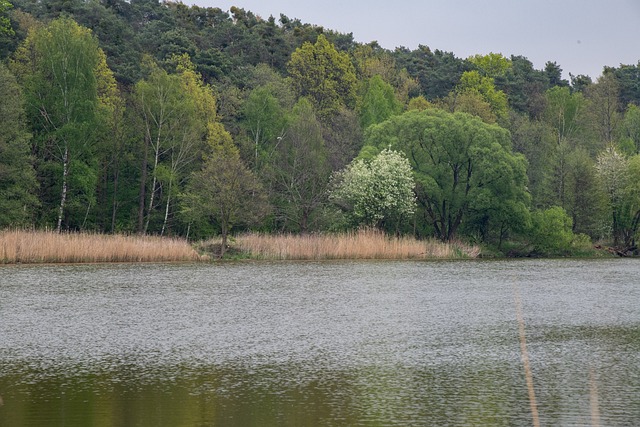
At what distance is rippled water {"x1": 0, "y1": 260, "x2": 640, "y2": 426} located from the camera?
46.6ft

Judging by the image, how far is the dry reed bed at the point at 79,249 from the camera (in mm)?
46969

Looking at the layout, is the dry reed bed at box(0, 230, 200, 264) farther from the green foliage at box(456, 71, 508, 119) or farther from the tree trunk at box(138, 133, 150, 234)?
the green foliage at box(456, 71, 508, 119)

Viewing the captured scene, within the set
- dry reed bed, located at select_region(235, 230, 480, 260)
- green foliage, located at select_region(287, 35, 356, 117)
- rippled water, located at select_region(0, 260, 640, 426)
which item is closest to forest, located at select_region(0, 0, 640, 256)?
green foliage, located at select_region(287, 35, 356, 117)

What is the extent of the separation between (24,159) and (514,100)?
78742 mm

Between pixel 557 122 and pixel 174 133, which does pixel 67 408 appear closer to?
pixel 174 133

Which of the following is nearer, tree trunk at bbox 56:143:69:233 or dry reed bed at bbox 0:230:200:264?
dry reed bed at bbox 0:230:200:264

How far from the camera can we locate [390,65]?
4387 inches

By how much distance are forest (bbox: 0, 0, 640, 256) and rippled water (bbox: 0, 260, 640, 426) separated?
1173 inches

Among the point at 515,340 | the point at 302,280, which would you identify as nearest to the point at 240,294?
the point at 302,280

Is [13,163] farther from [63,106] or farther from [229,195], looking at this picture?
[229,195]

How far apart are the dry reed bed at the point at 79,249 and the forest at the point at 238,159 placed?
9.42 meters

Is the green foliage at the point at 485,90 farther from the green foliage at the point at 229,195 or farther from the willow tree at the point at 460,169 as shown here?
the green foliage at the point at 229,195

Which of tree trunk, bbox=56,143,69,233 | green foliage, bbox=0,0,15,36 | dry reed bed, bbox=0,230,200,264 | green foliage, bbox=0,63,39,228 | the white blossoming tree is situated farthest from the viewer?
green foliage, bbox=0,0,15,36

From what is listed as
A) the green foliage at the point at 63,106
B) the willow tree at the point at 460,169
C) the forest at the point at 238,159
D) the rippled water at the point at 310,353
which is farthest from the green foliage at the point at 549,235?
the rippled water at the point at 310,353
